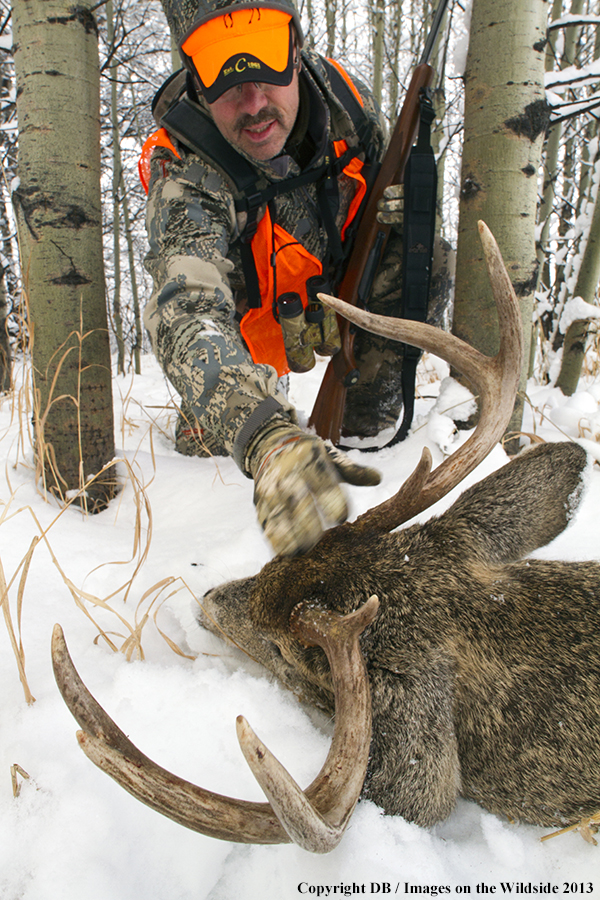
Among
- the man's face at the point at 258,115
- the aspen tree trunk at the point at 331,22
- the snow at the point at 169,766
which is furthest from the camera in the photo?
the aspen tree trunk at the point at 331,22

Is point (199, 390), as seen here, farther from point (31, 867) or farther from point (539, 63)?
point (539, 63)

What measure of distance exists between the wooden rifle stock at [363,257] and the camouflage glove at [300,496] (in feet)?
5.07

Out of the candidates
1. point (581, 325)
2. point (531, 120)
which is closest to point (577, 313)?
point (581, 325)

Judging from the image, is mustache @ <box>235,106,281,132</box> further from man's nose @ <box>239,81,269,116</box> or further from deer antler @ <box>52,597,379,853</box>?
deer antler @ <box>52,597,379,853</box>

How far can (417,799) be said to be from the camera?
1245mm

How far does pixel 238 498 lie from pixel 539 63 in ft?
7.95

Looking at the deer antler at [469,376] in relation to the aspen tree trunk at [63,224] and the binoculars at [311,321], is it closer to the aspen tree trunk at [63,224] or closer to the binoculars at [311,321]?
the aspen tree trunk at [63,224]

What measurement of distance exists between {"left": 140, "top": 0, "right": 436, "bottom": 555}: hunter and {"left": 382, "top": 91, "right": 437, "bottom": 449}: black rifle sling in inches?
7.7

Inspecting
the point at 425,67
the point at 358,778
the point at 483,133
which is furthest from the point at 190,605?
the point at 425,67

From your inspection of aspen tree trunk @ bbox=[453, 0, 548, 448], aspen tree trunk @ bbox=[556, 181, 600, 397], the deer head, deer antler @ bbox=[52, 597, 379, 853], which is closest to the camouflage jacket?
the deer head

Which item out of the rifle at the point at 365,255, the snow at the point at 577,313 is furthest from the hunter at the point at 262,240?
the snow at the point at 577,313

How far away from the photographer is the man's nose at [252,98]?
2488 millimetres

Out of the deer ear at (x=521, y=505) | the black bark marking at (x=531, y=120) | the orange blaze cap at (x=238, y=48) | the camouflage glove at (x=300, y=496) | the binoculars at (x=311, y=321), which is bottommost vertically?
the deer ear at (x=521, y=505)

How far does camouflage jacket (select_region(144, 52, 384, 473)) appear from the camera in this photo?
197 centimetres
